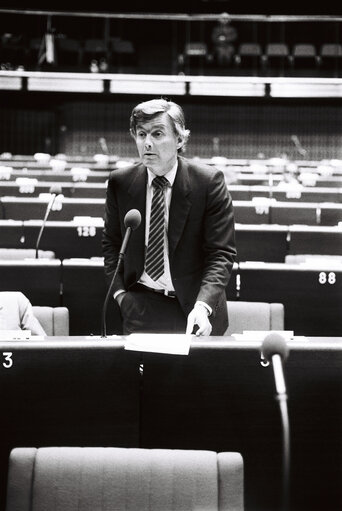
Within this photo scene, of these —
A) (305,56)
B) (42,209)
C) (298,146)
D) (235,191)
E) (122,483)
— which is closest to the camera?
(122,483)

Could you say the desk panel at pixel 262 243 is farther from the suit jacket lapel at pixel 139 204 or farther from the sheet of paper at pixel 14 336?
the sheet of paper at pixel 14 336

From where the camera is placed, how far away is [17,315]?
2576 millimetres

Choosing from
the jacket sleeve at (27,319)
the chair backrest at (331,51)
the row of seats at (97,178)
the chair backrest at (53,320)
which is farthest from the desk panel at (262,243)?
the chair backrest at (331,51)

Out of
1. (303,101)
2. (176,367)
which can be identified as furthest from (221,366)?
(303,101)

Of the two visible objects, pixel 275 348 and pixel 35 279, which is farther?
pixel 35 279

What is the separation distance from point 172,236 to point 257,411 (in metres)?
0.68

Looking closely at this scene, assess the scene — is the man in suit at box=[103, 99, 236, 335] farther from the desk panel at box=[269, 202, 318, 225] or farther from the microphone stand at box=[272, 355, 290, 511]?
the desk panel at box=[269, 202, 318, 225]

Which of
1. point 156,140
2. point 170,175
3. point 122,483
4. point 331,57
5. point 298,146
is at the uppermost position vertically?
point 331,57

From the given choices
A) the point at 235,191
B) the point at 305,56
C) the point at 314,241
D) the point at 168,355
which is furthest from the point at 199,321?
the point at 305,56

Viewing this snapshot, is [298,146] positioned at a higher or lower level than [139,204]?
higher

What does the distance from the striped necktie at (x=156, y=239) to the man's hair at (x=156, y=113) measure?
21 centimetres

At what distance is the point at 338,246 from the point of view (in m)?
4.62

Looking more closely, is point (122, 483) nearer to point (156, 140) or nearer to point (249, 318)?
point (156, 140)

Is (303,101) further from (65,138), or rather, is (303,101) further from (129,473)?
(129,473)
